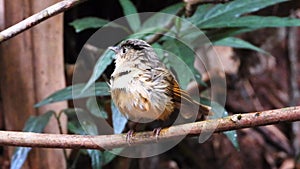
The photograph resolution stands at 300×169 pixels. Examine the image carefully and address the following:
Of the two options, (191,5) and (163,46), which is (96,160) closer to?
(163,46)

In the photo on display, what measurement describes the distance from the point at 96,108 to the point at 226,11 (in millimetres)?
577

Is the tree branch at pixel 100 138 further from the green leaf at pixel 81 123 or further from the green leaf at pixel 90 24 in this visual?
the green leaf at pixel 90 24

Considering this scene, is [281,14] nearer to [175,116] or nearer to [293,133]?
[293,133]

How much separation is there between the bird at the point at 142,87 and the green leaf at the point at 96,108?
1.77ft

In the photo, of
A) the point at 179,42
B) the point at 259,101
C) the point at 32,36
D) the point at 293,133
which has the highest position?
the point at 32,36

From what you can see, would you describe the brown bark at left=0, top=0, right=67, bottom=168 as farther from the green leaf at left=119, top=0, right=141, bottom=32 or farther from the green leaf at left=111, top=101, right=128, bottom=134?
the green leaf at left=111, top=101, right=128, bottom=134

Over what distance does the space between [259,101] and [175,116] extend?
1.77m

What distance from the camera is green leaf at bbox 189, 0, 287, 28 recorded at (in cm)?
185

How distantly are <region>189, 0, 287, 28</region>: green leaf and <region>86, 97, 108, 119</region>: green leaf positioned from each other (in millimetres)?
453

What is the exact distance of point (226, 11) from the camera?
6.19ft

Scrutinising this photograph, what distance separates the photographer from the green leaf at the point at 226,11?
1.85m

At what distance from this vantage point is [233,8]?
1890 millimetres

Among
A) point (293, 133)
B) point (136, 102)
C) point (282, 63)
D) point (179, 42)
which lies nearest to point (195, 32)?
point (179, 42)

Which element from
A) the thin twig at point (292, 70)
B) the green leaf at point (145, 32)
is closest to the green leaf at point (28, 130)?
the green leaf at point (145, 32)
